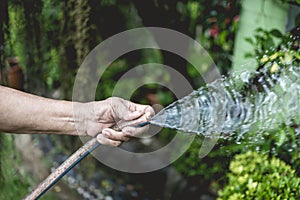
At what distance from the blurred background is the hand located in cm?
48

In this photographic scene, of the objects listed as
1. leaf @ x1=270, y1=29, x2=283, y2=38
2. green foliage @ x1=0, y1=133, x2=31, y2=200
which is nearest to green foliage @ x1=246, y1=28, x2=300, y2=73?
leaf @ x1=270, y1=29, x2=283, y2=38

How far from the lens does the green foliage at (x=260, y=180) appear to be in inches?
76.2

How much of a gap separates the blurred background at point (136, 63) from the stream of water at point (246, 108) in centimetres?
5

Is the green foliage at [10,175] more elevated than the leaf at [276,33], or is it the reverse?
the leaf at [276,33]

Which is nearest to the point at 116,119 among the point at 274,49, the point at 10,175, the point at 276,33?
the point at 274,49

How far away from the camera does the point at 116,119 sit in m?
1.83

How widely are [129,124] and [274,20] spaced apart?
50.7 inches

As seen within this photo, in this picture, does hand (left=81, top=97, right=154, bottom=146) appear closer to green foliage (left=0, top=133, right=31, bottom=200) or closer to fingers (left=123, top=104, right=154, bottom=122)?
fingers (left=123, top=104, right=154, bottom=122)

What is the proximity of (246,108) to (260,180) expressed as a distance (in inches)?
11.0

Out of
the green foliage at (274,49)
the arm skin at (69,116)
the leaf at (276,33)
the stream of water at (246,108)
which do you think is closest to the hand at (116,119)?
the arm skin at (69,116)

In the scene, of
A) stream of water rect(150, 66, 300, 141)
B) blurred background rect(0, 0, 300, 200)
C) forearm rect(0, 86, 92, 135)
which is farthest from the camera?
blurred background rect(0, 0, 300, 200)

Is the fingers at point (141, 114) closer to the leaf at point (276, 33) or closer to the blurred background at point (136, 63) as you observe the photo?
the blurred background at point (136, 63)

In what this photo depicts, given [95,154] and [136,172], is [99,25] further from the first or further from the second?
[136,172]

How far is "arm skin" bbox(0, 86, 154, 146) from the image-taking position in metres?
1.69
